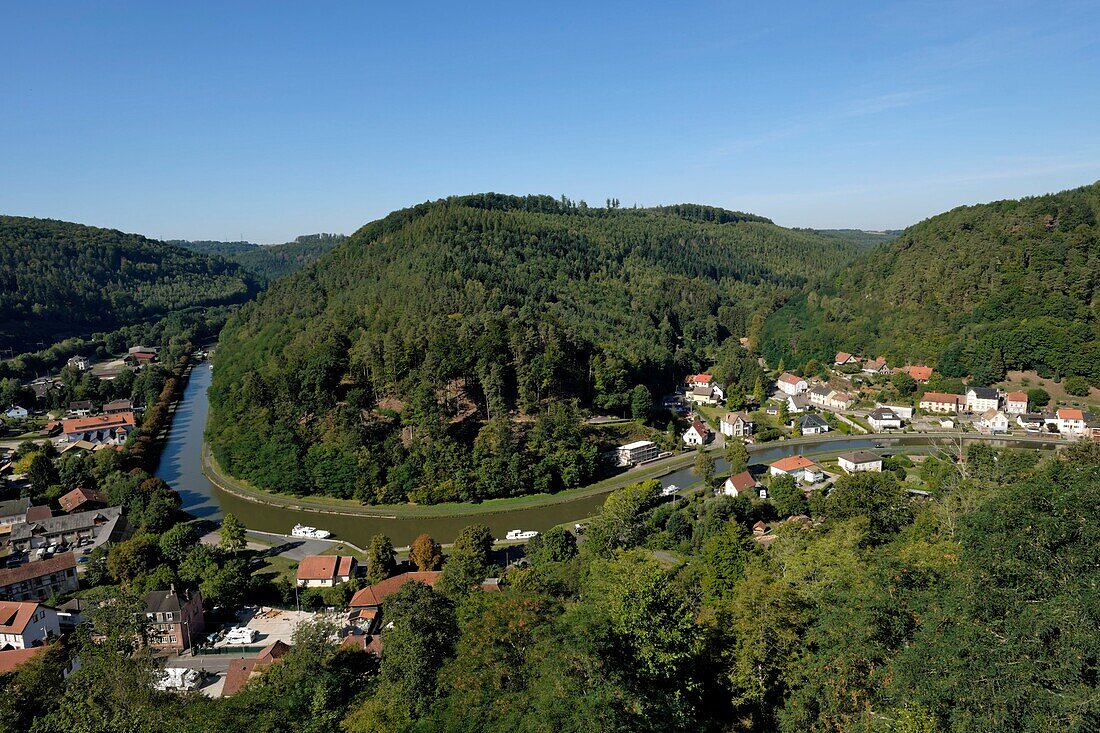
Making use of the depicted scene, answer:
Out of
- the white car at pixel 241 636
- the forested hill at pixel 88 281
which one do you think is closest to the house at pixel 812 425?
the white car at pixel 241 636

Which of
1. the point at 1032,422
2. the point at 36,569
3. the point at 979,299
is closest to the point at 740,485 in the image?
the point at 1032,422

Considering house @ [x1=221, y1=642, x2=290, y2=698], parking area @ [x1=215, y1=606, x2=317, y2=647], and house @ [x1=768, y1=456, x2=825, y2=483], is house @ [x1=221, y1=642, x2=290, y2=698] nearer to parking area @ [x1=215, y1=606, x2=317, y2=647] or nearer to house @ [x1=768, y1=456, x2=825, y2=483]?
parking area @ [x1=215, y1=606, x2=317, y2=647]

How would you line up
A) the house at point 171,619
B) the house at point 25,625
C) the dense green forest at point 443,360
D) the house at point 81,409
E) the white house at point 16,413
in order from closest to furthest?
1. the house at point 25,625
2. the house at point 171,619
3. the dense green forest at point 443,360
4. the white house at point 16,413
5. the house at point 81,409

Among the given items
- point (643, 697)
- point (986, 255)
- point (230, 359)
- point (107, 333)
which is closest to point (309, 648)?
point (643, 697)

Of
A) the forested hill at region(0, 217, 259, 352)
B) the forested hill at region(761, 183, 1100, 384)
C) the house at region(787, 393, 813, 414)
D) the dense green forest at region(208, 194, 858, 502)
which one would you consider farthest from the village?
the forested hill at region(0, 217, 259, 352)

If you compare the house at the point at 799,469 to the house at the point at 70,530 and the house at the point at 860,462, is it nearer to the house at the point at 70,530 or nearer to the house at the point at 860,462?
the house at the point at 860,462

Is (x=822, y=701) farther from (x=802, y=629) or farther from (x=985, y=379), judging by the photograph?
(x=985, y=379)
